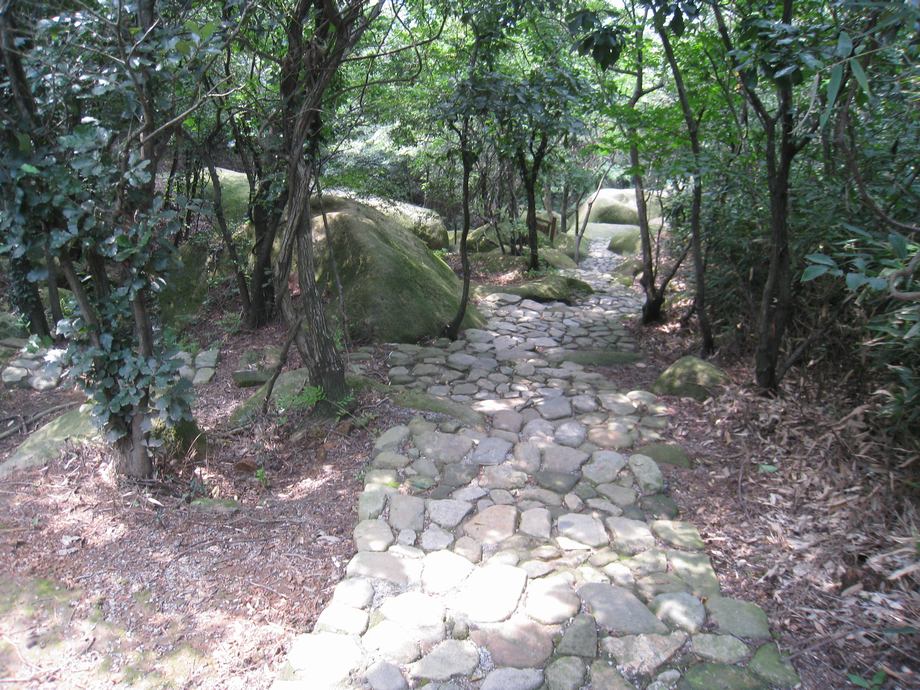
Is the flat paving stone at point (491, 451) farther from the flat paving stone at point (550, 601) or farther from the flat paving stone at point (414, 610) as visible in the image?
the flat paving stone at point (414, 610)

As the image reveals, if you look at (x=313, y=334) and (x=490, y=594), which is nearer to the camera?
(x=490, y=594)

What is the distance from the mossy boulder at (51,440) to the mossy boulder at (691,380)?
150 inches

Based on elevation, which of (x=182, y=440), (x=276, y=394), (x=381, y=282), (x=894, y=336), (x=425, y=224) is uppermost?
(x=894, y=336)

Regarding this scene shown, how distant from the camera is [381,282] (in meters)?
6.06

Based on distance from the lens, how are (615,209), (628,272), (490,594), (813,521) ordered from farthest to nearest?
(615,209) → (628,272) → (813,521) → (490,594)

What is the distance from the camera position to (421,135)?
793 centimetres

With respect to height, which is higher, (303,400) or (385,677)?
(303,400)

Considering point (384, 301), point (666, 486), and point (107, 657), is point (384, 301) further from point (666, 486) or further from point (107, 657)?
point (107, 657)

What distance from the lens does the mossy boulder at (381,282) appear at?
19.3ft

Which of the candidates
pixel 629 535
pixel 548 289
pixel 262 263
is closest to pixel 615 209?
pixel 548 289

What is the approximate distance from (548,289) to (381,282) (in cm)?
276

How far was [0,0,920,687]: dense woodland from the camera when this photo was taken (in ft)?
8.70

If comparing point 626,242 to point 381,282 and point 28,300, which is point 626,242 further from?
point 28,300

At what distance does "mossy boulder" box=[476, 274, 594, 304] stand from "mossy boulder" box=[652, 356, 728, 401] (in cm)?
324
